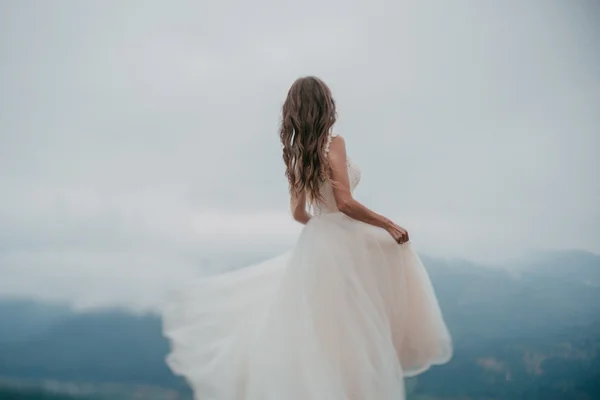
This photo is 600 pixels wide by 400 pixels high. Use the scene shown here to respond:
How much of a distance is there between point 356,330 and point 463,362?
1.54 metres

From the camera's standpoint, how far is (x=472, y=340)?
11.6 feet

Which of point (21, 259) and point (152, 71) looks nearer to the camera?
point (21, 259)

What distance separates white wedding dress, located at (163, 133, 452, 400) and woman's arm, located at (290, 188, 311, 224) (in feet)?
0.33

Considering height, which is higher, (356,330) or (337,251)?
(337,251)

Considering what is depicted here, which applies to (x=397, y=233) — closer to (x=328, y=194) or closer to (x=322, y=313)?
(x=328, y=194)

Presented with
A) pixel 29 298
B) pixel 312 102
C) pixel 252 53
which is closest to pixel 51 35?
pixel 252 53

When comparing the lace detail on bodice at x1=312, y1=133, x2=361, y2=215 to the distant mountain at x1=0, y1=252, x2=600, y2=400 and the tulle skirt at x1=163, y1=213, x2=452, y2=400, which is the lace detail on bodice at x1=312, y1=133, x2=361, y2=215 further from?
the distant mountain at x1=0, y1=252, x2=600, y2=400

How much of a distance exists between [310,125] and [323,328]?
0.78 meters

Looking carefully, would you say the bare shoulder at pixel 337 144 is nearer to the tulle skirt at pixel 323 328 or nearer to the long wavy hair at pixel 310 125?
the long wavy hair at pixel 310 125

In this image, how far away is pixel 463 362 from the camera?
3344mm

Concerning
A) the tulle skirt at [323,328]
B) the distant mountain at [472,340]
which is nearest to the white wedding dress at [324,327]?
the tulle skirt at [323,328]

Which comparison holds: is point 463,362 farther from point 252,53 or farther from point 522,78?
point 252,53

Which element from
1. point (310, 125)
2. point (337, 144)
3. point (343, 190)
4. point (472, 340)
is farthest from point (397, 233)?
point (472, 340)

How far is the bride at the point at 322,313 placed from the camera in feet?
6.71
